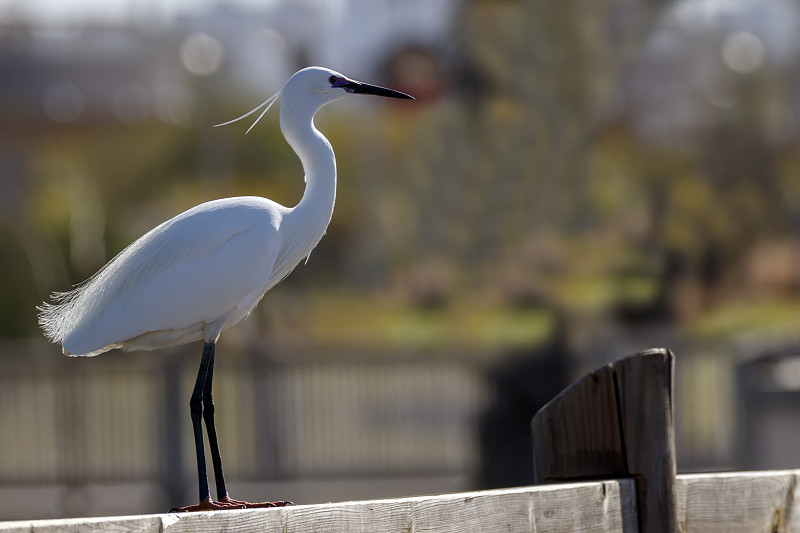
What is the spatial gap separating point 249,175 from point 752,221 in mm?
12517

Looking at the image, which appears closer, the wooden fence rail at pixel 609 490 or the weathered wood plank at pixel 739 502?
the wooden fence rail at pixel 609 490

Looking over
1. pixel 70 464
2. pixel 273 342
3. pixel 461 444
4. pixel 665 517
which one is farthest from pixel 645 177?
pixel 665 517

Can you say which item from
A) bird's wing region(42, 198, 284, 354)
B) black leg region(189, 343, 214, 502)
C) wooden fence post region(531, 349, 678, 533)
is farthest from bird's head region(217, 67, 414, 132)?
wooden fence post region(531, 349, 678, 533)

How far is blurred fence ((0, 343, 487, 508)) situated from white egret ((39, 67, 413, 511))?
6.00 meters

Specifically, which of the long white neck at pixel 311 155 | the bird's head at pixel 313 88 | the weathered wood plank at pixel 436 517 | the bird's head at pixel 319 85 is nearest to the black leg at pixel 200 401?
the long white neck at pixel 311 155

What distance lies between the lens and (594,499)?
257 centimetres

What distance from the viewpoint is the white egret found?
3498 millimetres

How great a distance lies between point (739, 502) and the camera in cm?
279

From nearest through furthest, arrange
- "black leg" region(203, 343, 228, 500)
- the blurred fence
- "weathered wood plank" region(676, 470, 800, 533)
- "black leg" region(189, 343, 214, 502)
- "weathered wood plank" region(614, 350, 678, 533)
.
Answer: "weathered wood plank" region(614, 350, 678, 533)
"weathered wood plank" region(676, 470, 800, 533)
"black leg" region(203, 343, 228, 500)
"black leg" region(189, 343, 214, 502)
the blurred fence

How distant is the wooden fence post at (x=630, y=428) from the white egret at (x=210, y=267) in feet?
3.96

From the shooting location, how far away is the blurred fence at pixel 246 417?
970 cm

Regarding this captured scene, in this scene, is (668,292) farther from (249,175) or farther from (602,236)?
(249,175)

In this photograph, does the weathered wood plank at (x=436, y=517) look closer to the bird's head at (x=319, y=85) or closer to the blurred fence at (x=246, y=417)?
the bird's head at (x=319, y=85)

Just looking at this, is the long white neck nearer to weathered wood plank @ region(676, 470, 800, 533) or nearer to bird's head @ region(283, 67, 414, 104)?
bird's head @ region(283, 67, 414, 104)
